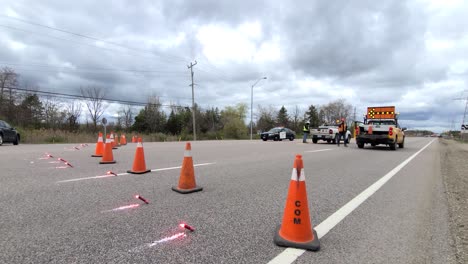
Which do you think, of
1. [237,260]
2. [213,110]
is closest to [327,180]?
[237,260]

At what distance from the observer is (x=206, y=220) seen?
3930mm

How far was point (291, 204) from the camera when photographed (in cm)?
338

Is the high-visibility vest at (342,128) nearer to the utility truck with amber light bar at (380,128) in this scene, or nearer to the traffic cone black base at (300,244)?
the utility truck with amber light bar at (380,128)

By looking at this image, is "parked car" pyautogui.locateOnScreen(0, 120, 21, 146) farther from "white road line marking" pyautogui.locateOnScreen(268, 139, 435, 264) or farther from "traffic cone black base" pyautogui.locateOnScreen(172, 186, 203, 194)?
"white road line marking" pyautogui.locateOnScreen(268, 139, 435, 264)

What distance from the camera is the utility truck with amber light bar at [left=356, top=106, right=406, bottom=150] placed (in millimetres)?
17422

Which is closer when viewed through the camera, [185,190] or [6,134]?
[185,190]

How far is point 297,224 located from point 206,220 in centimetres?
124

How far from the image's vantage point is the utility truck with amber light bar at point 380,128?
1742cm

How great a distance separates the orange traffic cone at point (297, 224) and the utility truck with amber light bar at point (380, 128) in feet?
52.1

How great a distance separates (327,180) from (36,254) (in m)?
5.94

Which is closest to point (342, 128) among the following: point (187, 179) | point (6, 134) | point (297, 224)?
point (187, 179)

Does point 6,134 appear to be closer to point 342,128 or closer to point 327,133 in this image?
point 342,128

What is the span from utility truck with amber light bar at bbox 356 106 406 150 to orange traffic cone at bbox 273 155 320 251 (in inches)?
625

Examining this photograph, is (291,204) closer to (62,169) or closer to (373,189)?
(373,189)
